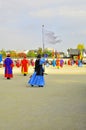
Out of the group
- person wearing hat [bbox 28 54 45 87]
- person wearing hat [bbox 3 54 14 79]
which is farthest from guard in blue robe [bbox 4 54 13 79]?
person wearing hat [bbox 28 54 45 87]

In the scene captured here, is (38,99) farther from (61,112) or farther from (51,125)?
(51,125)

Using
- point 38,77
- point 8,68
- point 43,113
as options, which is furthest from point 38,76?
point 43,113

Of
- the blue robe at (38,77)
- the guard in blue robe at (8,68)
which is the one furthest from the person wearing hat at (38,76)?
the guard in blue robe at (8,68)

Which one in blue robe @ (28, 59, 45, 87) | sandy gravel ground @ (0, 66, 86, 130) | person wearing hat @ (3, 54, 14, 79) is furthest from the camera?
person wearing hat @ (3, 54, 14, 79)

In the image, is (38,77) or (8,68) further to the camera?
(8,68)

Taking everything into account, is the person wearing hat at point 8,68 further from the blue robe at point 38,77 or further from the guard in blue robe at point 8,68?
the blue robe at point 38,77

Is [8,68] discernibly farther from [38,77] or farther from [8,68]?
[38,77]

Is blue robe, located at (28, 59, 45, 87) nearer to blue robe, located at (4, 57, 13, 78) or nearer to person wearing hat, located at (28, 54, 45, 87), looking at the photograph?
person wearing hat, located at (28, 54, 45, 87)

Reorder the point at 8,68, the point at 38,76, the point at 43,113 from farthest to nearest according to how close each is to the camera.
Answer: the point at 8,68 → the point at 38,76 → the point at 43,113

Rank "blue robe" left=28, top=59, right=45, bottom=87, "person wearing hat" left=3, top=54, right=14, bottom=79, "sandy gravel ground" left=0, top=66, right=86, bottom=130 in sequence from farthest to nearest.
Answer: "person wearing hat" left=3, top=54, right=14, bottom=79 < "blue robe" left=28, top=59, right=45, bottom=87 < "sandy gravel ground" left=0, top=66, right=86, bottom=130

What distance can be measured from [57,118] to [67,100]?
14.1 ft

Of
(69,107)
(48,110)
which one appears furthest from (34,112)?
(69,107)

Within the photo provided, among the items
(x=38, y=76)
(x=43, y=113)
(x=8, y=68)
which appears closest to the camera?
(x=43, y=113)

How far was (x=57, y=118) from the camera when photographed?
1041 centimetres
